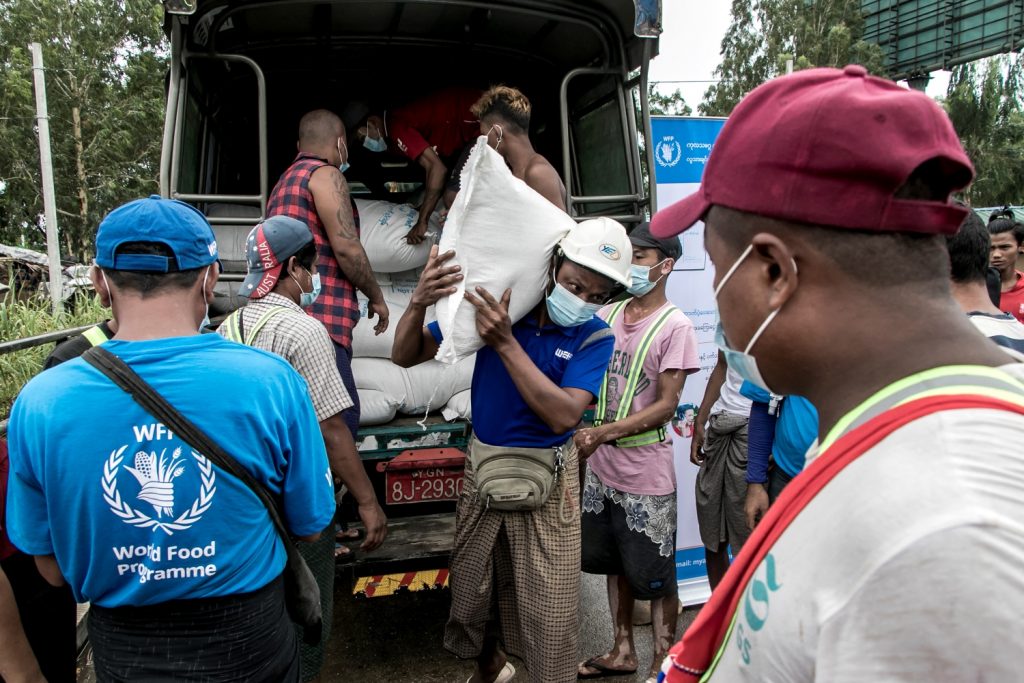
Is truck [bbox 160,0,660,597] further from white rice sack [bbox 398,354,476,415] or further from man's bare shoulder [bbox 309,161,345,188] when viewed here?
man's bare shoulder [bbox 309,161,345,188]

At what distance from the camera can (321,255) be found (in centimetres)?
299

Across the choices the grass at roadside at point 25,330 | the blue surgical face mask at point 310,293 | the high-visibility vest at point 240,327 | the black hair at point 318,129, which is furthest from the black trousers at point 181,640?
the grass at roadside at point 25,330

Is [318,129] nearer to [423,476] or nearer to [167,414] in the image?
[423,476]

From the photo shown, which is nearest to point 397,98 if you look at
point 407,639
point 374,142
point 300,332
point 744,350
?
point 374,142

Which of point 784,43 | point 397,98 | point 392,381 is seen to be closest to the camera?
point 392,381

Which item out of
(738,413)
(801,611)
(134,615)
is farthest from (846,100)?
(738,413)

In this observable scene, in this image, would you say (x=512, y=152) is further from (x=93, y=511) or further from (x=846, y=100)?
(x=846, y=100)

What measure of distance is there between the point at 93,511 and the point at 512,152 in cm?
215

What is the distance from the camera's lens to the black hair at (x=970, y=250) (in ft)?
6.73

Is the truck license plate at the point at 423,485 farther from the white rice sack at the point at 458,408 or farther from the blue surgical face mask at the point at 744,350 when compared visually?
the blue surgical face mask at the point at 744,350

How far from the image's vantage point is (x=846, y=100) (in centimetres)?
73

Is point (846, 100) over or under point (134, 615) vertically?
over

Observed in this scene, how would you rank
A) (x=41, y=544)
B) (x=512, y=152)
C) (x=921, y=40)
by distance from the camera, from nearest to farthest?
(x=41, y=544) < (x=512, y=152) < (x=921, y=40)

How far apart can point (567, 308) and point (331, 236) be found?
1.17 m
